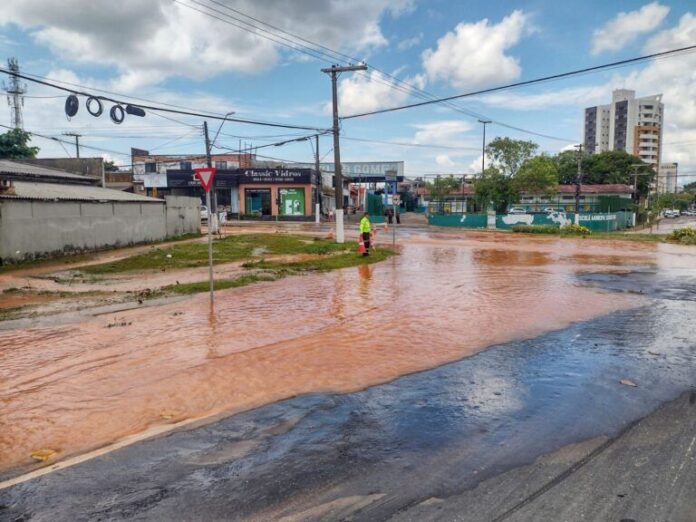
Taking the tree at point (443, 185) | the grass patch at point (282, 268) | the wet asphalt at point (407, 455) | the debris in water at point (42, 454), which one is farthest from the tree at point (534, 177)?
the debris in water at point (42, 454)

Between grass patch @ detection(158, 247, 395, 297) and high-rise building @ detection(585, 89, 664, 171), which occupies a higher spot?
high-rise building @ detection(585, 89, 664, 171)

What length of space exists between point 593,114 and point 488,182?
110837 millimetres

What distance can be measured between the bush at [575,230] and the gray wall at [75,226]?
89.0 feet

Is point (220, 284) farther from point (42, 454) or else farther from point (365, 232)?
point (42, 454)

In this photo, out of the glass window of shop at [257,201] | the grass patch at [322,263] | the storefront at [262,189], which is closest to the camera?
the grass patch at [322,263]

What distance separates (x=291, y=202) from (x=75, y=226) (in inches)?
1368

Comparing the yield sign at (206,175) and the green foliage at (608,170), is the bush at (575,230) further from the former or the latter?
the green foliage at (608,170)

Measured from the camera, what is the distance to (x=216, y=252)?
2220 cm

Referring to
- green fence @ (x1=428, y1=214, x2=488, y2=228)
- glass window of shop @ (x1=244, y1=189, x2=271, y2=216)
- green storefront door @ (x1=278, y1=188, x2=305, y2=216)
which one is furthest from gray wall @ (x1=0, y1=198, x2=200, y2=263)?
green fence @ (x1=428, y1=214, x2=488, y2=228)

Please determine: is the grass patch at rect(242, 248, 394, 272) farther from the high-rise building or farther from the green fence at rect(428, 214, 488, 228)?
the high-rise building

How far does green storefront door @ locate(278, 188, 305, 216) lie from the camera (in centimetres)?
5469

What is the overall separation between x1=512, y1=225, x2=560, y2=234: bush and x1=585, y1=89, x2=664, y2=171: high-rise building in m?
95.8

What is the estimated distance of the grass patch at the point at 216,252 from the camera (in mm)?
18250

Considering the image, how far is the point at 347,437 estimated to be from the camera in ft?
16.5
